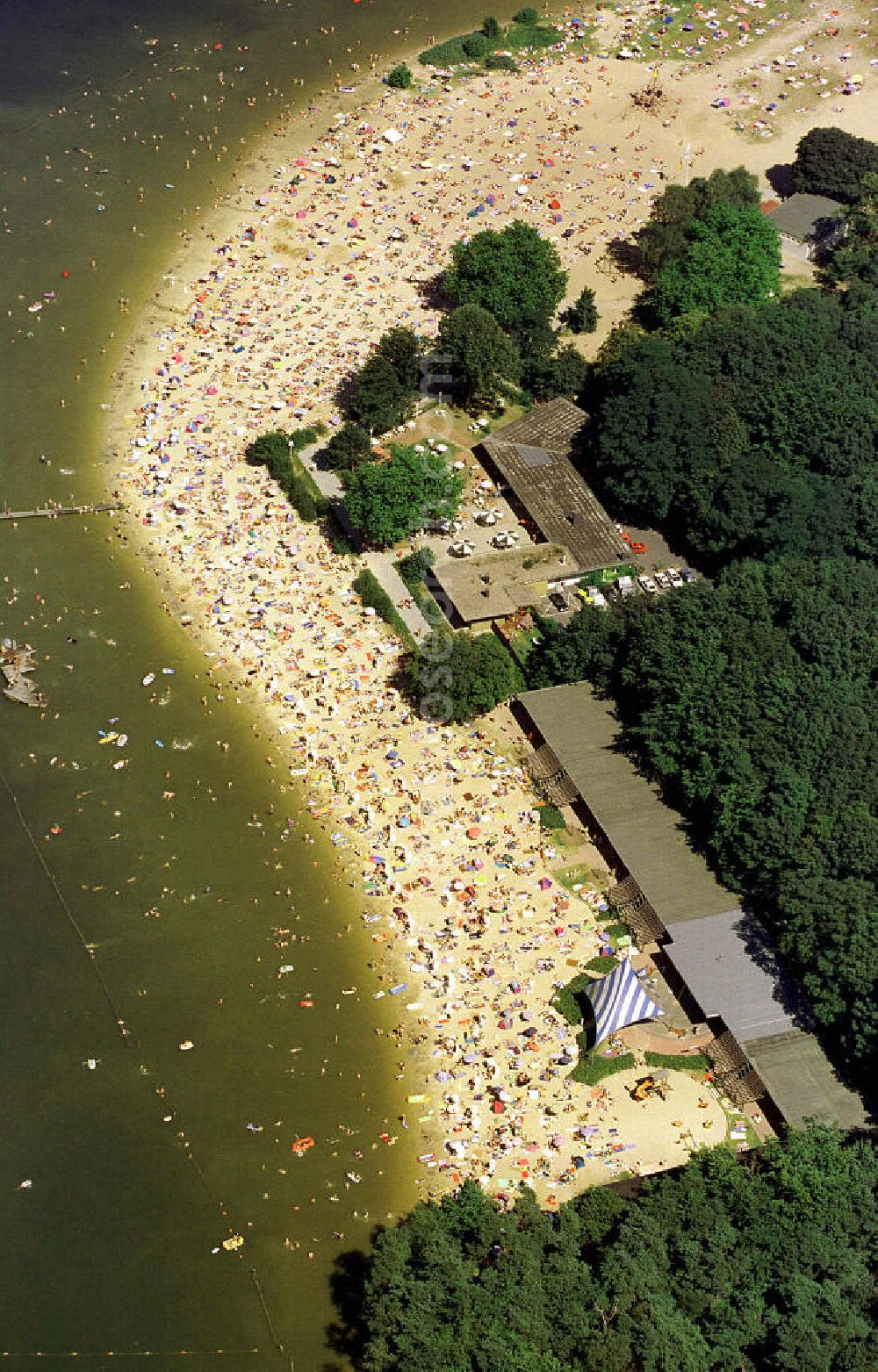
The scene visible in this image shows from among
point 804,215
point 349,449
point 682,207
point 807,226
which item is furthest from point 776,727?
point 804,215

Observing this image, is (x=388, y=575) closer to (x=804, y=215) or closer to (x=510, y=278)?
(x=510, y=278)

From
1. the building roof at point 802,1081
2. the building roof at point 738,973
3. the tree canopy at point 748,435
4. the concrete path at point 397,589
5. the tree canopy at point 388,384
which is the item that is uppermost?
the tree canopy at point 748,435

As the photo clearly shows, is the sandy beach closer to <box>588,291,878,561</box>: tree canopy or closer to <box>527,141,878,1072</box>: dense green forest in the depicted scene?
<box>527,141,878,1072</box>: dense green forest

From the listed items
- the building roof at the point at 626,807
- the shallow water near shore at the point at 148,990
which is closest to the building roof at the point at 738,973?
the building roof at the point at 626,807

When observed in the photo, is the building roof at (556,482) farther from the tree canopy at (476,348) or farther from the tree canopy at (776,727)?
the tree canopy at (776,727)

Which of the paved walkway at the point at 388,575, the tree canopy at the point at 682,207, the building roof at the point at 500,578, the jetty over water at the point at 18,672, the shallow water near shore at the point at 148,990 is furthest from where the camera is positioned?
the tree canopy at the point at 682,207

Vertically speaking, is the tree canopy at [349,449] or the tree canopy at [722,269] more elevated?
the tree canopy at [722,269]

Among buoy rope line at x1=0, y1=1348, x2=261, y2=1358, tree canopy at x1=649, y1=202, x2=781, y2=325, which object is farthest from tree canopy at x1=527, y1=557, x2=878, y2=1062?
buoy rope line at x1=0, y1=1348, x2=261, y2=1358
